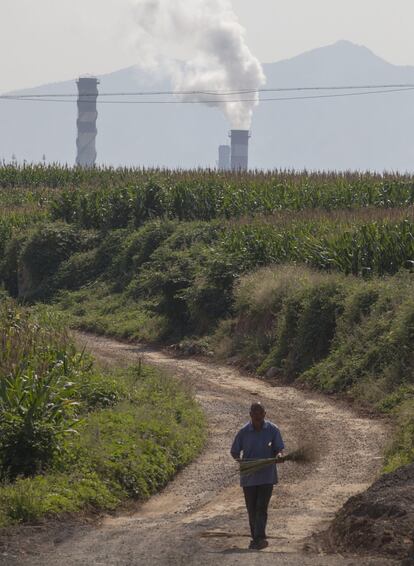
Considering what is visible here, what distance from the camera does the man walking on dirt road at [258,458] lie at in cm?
1455

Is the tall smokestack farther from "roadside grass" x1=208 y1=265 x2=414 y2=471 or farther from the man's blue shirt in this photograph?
the man's blue shirt

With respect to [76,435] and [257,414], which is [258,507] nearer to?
[257,414]

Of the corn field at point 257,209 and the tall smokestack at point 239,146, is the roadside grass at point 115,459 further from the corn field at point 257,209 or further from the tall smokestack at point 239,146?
the tall smokestack at point 239,146

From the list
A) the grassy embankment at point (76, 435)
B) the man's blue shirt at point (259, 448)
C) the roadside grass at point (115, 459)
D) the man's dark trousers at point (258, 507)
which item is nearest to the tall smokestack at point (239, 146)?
the grassy embankment at point (76, 435)

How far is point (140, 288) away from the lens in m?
38.2

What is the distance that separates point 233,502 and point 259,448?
2.63m

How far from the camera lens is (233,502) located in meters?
17.3

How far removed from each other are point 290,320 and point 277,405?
4.87 meters

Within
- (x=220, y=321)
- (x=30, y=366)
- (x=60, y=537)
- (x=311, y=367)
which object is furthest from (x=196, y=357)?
(x=60, y=537)

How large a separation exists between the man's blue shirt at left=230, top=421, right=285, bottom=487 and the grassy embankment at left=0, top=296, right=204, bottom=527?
260 centimetres

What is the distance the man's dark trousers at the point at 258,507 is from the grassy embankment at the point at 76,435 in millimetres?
2628

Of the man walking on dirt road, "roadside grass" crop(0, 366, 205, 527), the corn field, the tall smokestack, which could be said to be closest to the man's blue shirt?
the man walking on dirt road

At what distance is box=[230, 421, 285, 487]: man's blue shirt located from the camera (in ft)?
48.2

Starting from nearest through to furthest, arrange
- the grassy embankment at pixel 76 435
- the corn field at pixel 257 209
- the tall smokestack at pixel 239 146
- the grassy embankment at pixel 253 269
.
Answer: the grassy embankment at pixel 76 435
the grassy embankment at pixel 253 269
the corn field at pixel 257 209
the tall smokestack at pixel 239 146
